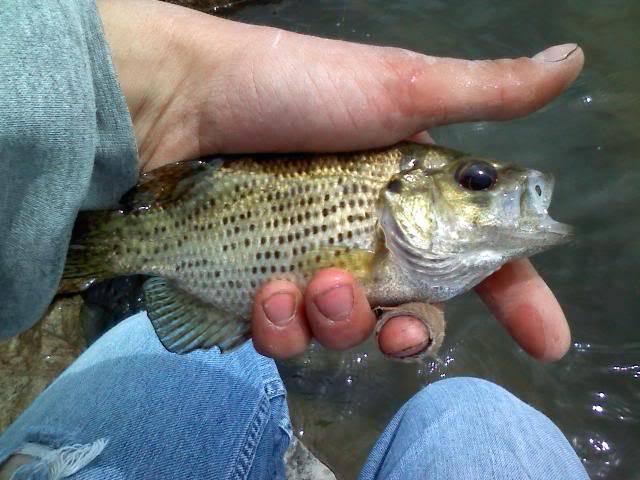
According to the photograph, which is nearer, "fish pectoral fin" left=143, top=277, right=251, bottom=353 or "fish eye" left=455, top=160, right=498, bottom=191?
"fish eye" left=455, top=160, right=498, bottom=191

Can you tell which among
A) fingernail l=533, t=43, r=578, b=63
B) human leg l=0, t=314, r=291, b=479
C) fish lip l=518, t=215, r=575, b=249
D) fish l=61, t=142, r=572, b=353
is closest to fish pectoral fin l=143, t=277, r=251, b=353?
fish l=61, t=142, r=572, b=353

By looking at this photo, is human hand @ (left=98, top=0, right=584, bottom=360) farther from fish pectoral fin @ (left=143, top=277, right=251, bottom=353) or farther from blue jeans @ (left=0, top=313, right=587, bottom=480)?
blue jeans @ (left=0, top=313, right=587, bottom=480)

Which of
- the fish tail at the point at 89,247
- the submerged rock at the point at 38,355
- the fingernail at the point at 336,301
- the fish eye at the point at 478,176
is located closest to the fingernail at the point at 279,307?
the fingernail at the point at 336,301

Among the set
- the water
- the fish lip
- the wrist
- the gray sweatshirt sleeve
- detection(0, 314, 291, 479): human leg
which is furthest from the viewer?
the water

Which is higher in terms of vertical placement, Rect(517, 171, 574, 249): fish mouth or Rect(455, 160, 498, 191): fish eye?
Rect(455, 160, 498, 191): fish eye

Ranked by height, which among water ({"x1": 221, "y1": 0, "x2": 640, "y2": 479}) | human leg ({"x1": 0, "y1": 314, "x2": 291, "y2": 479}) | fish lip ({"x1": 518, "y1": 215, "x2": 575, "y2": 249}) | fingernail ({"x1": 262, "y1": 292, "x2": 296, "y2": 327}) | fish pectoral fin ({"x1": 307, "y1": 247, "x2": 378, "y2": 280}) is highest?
fish lip ({"x1": 518, "y1": 215, "x2": 575, "y2": 249})

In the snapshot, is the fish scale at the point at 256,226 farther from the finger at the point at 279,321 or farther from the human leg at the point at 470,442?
the human leg at the point at 470,442

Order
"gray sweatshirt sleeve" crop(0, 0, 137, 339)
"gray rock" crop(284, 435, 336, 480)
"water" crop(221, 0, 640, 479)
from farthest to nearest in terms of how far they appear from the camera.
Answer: "water" crop(221, 0, 640, 479), "gray rock" crop(284, 435, 336, 480), "gray sweatshirt sleeve" crop(0, 0, 137, 339)

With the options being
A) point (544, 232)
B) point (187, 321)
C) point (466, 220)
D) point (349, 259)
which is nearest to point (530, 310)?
point (544, 232)
